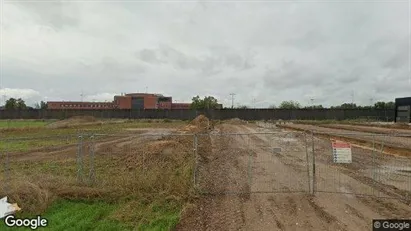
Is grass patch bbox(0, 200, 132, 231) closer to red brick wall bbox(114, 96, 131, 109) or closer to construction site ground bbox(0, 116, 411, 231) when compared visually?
construction site ground bbox(0, 116, 411, 231)

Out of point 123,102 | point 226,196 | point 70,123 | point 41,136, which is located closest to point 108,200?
point 226,196

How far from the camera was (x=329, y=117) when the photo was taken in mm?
79000

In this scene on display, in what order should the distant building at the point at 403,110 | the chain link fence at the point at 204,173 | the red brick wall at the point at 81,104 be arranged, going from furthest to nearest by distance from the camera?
the red brick wall at the point at 81,104 → the distant building at the point at 403,110 → the chain link fence at the point at 204,173

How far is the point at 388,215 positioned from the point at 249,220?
10.7ft

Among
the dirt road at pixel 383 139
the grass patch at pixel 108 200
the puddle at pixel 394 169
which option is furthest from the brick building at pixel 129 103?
the grass patch at pixel 108 200

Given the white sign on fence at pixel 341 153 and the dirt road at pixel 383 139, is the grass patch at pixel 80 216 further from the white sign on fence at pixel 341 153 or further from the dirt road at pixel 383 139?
the dirt road at pixel 383 139

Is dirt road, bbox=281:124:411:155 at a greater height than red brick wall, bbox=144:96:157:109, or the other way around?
red brick wall, bbox=144:96:157:109

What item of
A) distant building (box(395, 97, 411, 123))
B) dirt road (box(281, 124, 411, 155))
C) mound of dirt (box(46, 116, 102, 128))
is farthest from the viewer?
distant building (box(395, 97, 411, 123))

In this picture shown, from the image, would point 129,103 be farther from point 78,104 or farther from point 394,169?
point 394,169

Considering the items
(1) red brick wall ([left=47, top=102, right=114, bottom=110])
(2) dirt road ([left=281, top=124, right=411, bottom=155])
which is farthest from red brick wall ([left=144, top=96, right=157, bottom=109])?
(2) dirt road ([left=281, top=124, right=411, bottom=155])

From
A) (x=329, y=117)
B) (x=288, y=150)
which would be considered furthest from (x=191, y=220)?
(x=329, y=117)

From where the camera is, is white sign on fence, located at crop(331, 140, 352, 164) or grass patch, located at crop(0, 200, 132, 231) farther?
white sign on fence, located at crop(331, 140, 352, 164)

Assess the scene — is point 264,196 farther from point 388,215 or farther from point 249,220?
point 388,215

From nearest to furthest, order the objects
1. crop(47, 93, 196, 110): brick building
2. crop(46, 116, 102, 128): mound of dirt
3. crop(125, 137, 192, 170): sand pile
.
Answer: crop(125, 137, 192, 170): sand pile < crop(46, 116, 102, 128): mound of dirt < crop(47, 93, 196, 110): brick building
